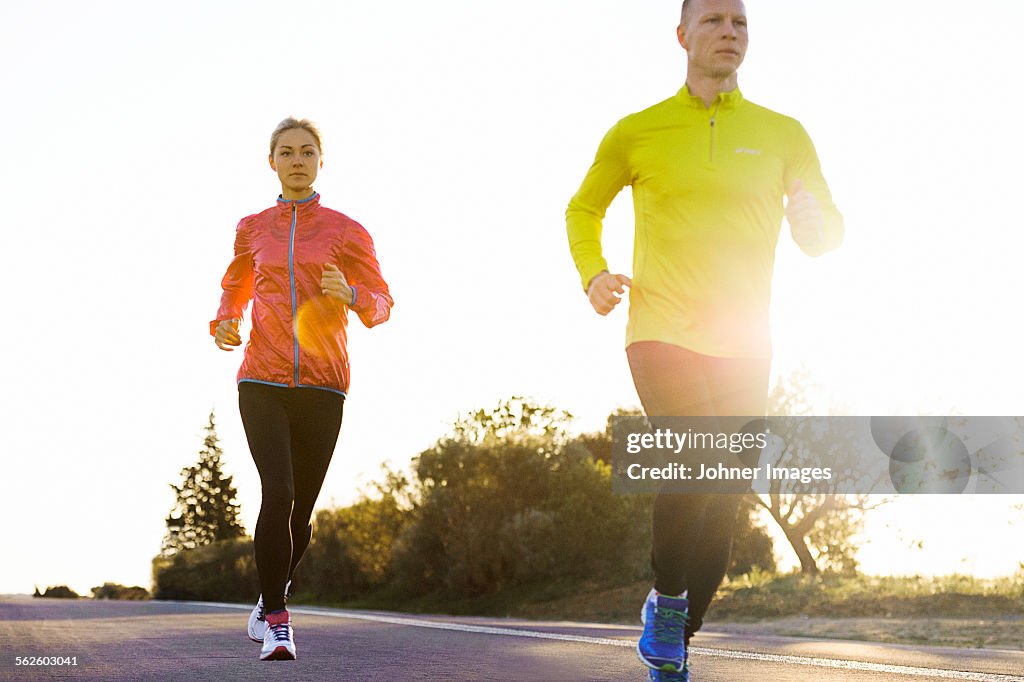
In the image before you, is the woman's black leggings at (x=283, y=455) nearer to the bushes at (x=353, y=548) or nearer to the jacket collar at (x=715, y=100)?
the jacket collar at (x=715, y=100)

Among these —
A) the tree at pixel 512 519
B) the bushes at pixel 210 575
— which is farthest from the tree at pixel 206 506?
the tree at pixel 512 519

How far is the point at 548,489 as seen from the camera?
125 feet

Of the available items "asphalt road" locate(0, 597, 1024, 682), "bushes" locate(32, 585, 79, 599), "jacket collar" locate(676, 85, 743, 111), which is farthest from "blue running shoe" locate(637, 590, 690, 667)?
"bushes" locate(32, 585, 79, 599)

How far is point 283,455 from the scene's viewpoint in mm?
5969

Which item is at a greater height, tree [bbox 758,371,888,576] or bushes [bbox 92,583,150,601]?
tree [bbox 758,371,888,576]

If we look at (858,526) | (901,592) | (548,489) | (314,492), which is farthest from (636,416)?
(314,492)

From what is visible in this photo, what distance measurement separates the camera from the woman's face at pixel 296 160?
6.24m

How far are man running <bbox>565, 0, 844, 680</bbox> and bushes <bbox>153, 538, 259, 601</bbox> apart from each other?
45.6 meters

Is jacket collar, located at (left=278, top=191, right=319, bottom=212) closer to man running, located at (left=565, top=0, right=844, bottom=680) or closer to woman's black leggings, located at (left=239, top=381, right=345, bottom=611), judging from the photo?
woman's black leggings, located at (left=239, top=381, right=345, bottom=611)

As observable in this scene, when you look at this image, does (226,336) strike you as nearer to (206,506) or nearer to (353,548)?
(353,548)

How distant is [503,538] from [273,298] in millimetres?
31714

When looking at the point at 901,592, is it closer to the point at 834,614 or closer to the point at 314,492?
the point at 834,614

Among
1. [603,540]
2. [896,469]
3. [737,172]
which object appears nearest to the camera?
[737,172]

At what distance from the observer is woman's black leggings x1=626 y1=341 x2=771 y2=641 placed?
455 cm
